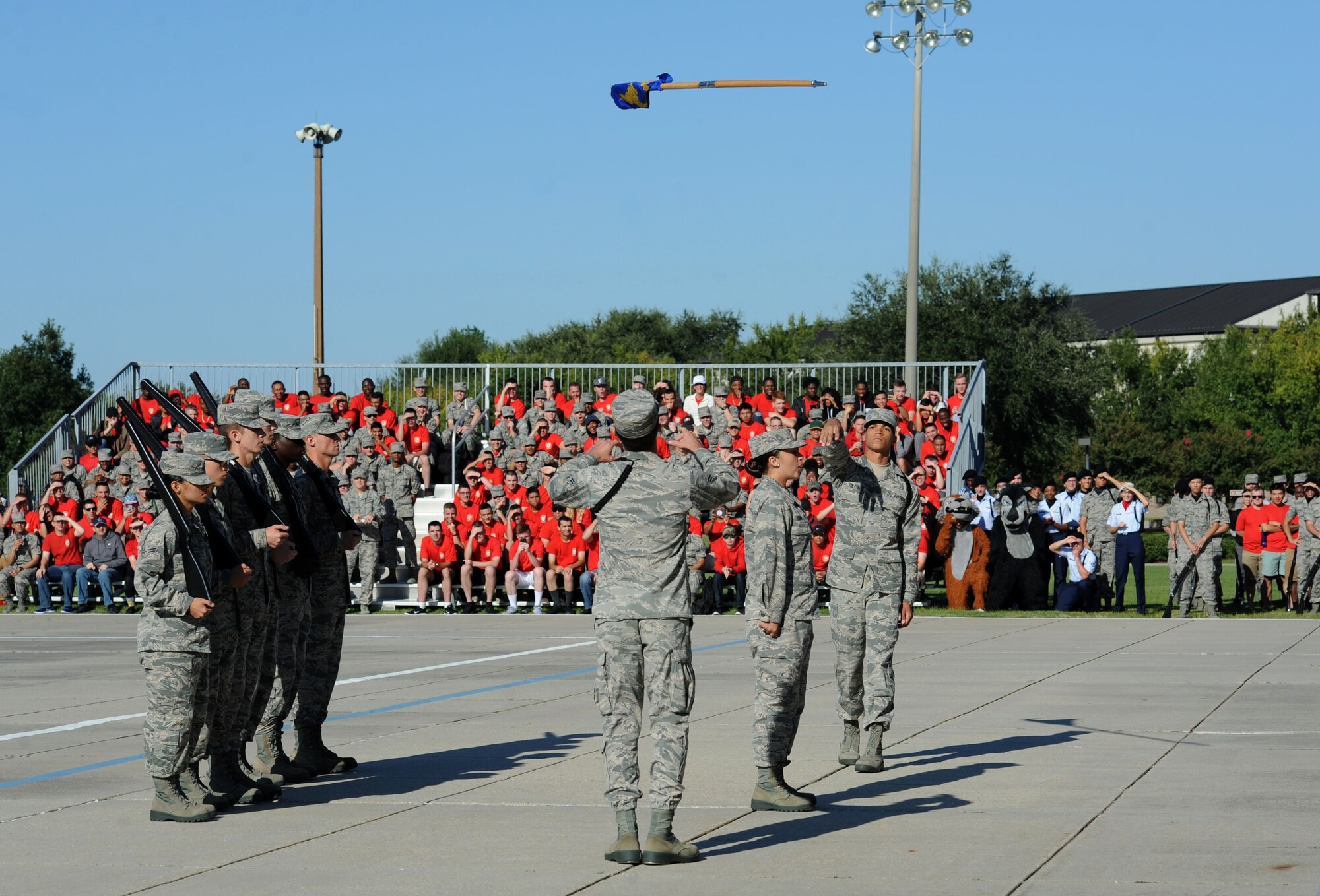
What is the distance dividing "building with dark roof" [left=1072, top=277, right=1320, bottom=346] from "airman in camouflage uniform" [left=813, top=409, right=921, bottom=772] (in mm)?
102500

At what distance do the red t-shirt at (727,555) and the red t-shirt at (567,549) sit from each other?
6.97 feet

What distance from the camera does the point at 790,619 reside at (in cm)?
788

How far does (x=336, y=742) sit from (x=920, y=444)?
16249mm

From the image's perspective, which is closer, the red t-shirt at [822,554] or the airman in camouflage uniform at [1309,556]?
the red t-shirt at [822,554]

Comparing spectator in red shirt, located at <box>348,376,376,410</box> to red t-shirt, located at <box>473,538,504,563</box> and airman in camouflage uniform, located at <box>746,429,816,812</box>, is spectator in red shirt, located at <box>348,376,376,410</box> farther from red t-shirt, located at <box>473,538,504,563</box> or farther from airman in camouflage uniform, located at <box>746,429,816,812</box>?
airman in camouflage uniform, located at <box>746,429,816,812</box>

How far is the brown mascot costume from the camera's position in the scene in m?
23.1

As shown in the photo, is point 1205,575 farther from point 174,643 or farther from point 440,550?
point 174,643

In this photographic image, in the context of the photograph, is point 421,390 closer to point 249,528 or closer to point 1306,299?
point 249,528

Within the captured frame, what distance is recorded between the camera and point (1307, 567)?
74.8 feet

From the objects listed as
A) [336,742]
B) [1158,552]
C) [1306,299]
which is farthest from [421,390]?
[1306,299]

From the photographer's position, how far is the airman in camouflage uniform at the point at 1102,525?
23.4 meters

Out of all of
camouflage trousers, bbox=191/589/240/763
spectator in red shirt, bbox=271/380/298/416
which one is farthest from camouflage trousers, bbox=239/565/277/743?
spectator in red shirt, bbox=271/380/298/416

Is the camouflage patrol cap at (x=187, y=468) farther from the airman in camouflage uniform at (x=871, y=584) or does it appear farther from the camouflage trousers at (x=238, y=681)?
the airman in camouflage uniform at (x=871, y=584)

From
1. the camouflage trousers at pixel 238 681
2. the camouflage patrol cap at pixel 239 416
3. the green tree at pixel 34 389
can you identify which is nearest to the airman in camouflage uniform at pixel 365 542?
the camouflage patrol cap at pixel 239 416
